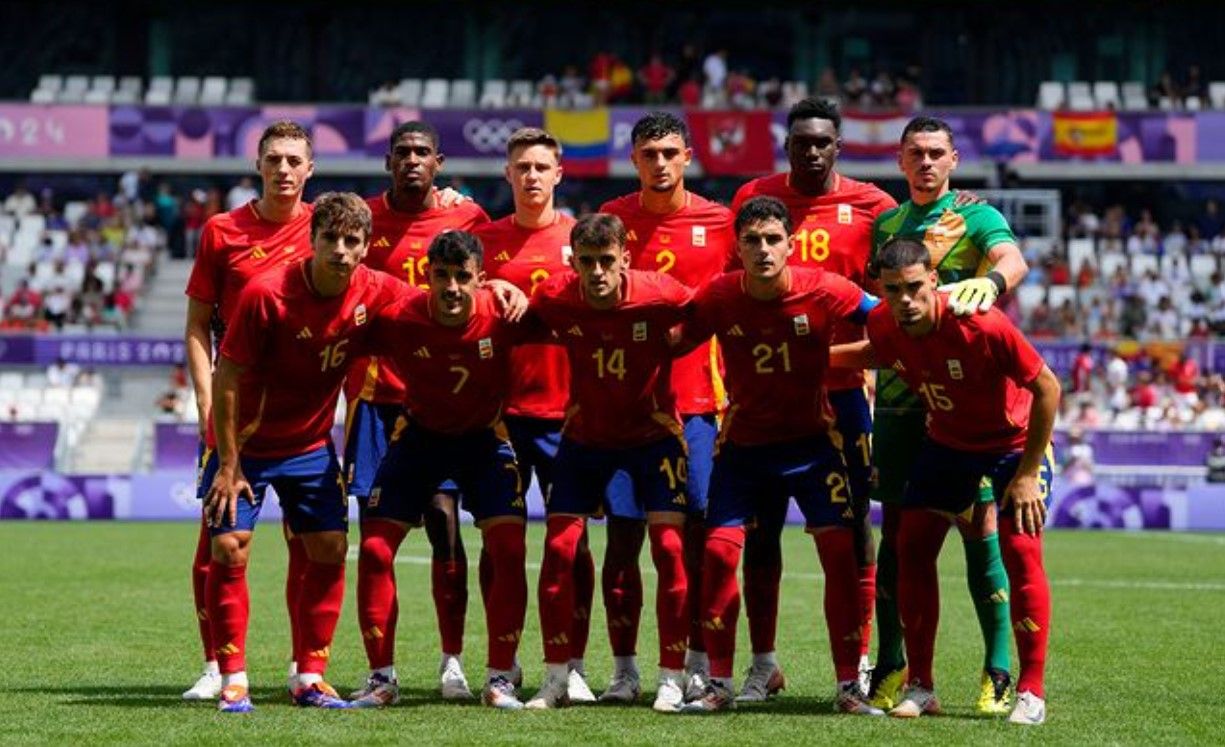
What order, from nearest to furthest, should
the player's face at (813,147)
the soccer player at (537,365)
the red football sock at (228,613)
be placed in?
the red football sock at (228,613), the player's face at (813,147), the soccer player at (537,365)

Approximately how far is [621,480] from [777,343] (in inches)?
38.5

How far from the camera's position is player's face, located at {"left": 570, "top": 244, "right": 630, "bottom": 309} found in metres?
10.1

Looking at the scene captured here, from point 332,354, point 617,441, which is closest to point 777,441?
point 617,441

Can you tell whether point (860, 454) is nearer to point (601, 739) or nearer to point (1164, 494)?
point (601, 739)

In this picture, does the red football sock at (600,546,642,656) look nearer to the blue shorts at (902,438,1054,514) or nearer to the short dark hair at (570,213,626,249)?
the blue shorts at (902,438,1054,514)

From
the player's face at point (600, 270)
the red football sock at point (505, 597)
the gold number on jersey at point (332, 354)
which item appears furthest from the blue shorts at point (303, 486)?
the player's face at point (600, 270)

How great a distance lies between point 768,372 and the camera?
10.3 metres

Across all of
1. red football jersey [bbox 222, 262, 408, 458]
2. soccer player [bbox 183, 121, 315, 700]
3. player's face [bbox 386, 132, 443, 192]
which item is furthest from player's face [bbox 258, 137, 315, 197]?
red football jersey [bbox 222, 262, 408, 458]

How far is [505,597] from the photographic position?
10367mm

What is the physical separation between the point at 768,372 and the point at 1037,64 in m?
36.6

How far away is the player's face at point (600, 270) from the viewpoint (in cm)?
1009

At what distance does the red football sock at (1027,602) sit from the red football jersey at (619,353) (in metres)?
1.69

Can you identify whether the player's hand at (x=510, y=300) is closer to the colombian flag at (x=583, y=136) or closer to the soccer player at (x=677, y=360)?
the soccer player at (x=677, y=360)

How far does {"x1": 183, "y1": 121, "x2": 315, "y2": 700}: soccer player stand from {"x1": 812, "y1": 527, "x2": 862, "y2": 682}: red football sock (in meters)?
2.58
